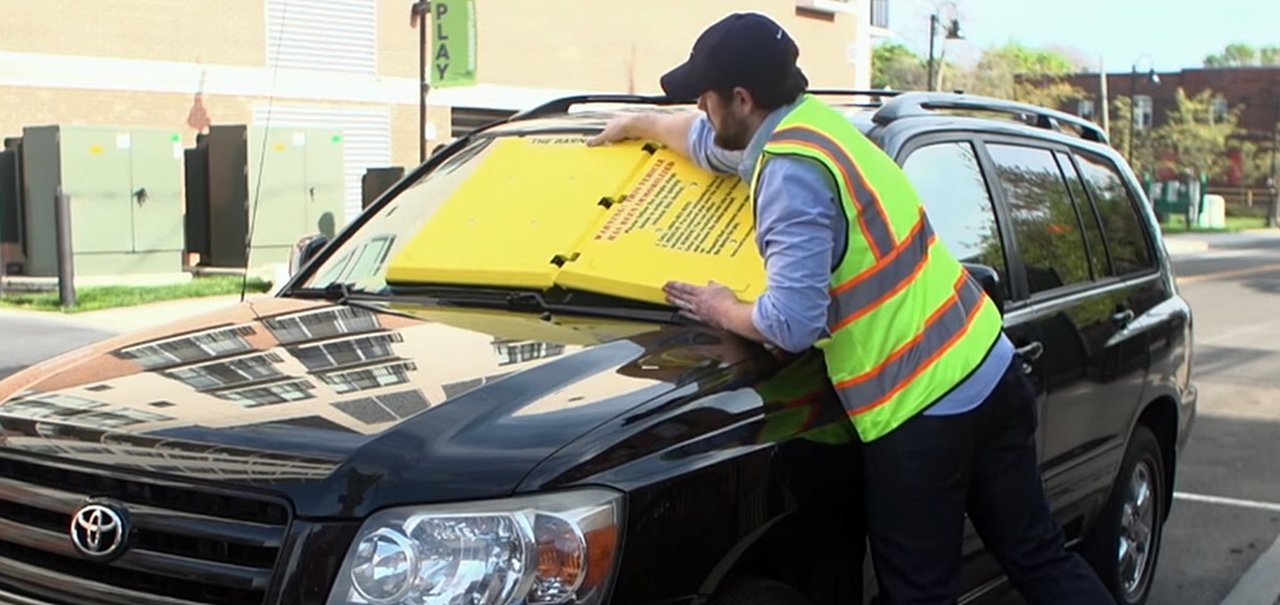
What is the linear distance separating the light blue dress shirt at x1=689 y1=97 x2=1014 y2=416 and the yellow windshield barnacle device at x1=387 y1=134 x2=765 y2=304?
0.43 meters

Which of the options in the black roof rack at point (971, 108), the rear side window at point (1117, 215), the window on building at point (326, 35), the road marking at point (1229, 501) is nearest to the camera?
the black roof rack at point (971, 108)

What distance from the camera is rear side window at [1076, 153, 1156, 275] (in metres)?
4.94

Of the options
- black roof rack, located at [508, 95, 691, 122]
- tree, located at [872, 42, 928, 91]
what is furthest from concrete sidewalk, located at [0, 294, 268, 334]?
tree, located at [872, 42, 928, 91]

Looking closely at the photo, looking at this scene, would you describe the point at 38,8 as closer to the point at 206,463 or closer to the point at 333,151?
the point at 333,151

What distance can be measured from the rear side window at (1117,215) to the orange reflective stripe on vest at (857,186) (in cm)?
220

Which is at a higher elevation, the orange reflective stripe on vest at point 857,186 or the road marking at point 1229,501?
the orange reflective stripe on vest at point 857,186

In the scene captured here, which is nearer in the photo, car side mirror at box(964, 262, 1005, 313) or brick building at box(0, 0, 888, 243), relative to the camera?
car side mirror at box(964, 262, 1005, 313)

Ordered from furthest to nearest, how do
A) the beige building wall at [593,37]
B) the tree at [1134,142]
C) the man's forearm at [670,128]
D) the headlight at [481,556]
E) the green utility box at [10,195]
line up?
the tree at [1134,142] → the beige building wall at [593,37] → the green utility box at [10,195] → the man's forearm at [670,128] → the headlight at [481,556]

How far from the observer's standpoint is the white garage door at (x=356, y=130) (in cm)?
2634

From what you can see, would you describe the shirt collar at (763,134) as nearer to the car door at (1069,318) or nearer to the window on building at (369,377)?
the window on building at (369,377)

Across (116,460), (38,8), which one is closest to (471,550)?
(116,460)

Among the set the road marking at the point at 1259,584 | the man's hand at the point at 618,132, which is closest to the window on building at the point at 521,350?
the man's hand at the point at 618,132

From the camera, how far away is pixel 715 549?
253cm

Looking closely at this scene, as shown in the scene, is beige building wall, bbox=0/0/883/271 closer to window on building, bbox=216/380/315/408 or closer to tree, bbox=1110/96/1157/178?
window on building, bbox=216/380/315/408
